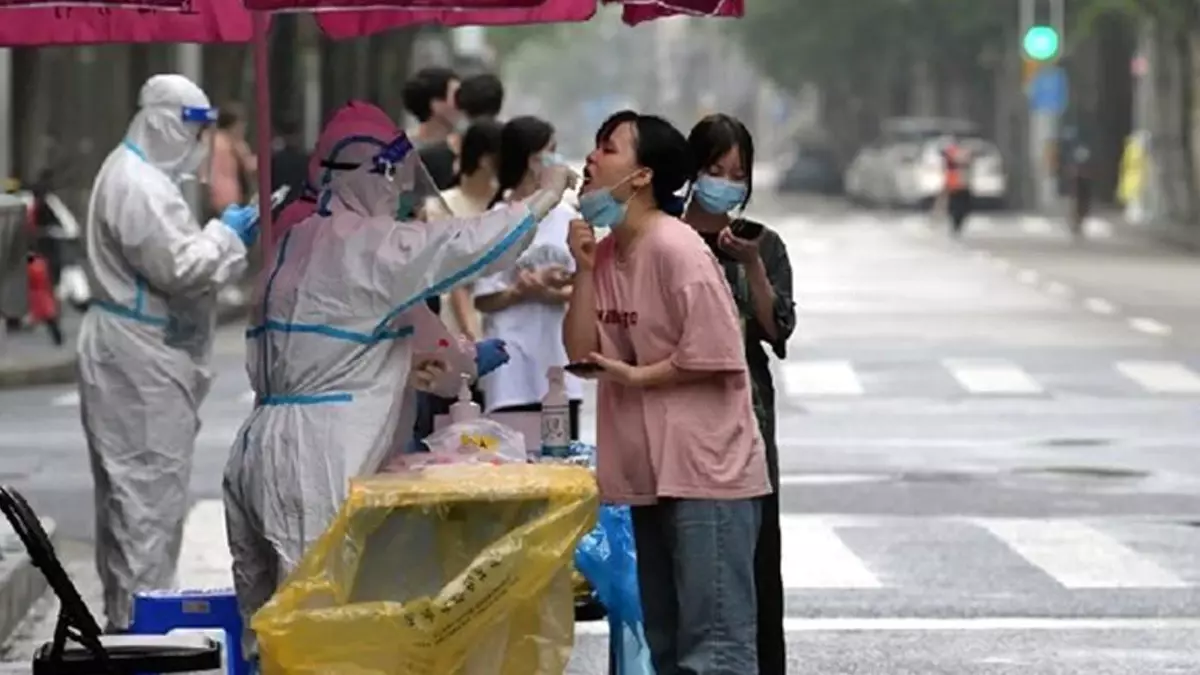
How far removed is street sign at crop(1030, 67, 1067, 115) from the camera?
62.6 metres

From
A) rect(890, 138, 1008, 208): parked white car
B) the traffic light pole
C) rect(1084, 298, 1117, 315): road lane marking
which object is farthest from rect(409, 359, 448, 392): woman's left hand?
the traffic light pole

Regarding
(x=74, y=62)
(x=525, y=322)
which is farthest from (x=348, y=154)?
(x=74, y=62)

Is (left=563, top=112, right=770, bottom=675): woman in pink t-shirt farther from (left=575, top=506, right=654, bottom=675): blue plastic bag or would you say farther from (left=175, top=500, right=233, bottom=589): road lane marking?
(left=175, top=500, right=233, bottom=589): road lane marking

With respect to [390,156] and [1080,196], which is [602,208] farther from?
[1080,196]

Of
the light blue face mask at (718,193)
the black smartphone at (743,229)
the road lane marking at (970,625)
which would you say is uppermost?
the light blue face mask at (718,193)

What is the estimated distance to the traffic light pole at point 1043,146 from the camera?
68312 mm

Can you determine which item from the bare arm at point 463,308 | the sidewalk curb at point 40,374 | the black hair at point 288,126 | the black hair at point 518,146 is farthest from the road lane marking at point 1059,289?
the black hair at point 518,146

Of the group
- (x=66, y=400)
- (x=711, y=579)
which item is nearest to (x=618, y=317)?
(x=711, y=579)

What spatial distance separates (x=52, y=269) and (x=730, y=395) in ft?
63.3

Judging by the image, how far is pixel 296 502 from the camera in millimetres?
8367

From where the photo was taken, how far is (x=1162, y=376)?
2333 centimetres

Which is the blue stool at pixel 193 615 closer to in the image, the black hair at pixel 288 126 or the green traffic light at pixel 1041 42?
the black hair at pixel 288 126

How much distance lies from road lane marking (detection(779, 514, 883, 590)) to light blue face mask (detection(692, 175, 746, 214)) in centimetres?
365

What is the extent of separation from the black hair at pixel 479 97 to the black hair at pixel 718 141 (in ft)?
18.0
